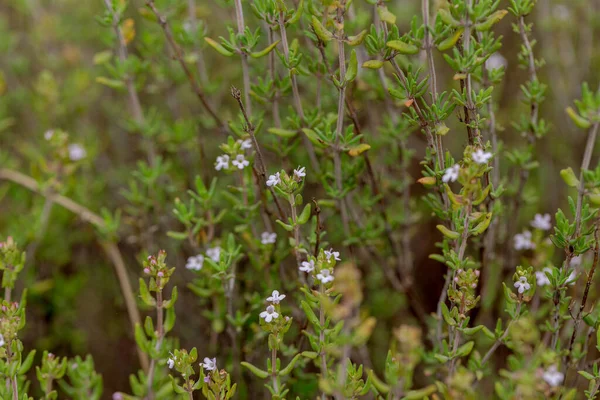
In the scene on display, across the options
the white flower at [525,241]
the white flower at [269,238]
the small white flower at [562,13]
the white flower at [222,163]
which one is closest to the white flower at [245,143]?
the white flower at [222,163]

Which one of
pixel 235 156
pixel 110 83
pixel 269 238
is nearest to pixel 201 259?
pixel 269 238

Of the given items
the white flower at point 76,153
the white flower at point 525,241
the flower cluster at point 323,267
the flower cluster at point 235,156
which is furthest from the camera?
the white flower at point 76,153

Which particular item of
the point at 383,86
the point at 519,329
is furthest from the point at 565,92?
the point at 519,329

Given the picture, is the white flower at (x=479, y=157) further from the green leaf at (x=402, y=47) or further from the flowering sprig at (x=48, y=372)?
the flowering sprig at (x=48, y=372)

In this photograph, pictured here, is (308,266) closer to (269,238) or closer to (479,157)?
(269,238)

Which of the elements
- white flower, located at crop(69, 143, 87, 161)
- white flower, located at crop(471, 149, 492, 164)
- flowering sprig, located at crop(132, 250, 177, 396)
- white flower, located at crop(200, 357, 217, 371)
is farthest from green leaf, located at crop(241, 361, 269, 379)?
white flower, located at crop(69, 143, 87, 161)

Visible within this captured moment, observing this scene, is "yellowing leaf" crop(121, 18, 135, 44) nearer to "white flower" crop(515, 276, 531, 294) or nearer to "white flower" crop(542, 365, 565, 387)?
"white flower" crop(515, 276, 531, 294)

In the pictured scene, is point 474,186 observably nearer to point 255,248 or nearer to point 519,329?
point 519,329
